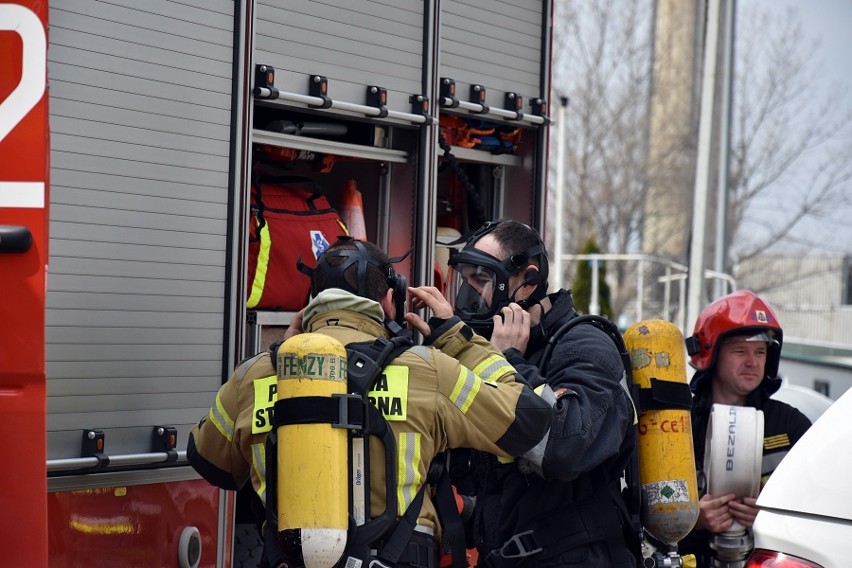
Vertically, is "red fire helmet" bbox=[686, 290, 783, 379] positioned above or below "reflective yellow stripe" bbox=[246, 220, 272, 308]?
below

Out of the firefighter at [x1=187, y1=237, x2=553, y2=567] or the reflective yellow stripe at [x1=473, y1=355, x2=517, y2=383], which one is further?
the reflective yellow stripe at [x1=473, y1=355, x2=517, y2=383]

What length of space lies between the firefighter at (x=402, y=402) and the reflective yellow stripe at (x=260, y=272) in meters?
1.25

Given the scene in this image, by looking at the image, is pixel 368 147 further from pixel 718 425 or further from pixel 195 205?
pixel 718 425

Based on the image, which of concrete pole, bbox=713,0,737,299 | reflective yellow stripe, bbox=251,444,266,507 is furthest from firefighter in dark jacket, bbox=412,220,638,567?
concrete pole, bbox=713,0,737,299

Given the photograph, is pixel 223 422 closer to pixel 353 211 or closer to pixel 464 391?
pixel 464 391

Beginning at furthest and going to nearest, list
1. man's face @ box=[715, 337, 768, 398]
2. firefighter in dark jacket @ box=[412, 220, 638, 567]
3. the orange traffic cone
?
the orange traffic cone < man's face @ box=[715, 337, 768, 398] < firefighter in dark jacket @ box=[412, 220, 638, 567]

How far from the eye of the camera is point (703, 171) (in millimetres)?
11953

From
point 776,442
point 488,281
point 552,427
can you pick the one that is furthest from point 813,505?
point 776,442

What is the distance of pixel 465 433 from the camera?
3.37 metres

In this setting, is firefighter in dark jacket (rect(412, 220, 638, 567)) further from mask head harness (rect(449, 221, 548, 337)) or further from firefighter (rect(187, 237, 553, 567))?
firefighter (rect(187, 237, 553, 567))

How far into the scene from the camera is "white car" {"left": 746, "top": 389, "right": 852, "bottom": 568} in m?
2.77

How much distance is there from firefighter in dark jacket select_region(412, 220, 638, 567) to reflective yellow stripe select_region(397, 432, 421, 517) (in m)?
0.44

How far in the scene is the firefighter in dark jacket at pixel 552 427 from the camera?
3.59 metres

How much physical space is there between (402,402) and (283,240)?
189 cm
